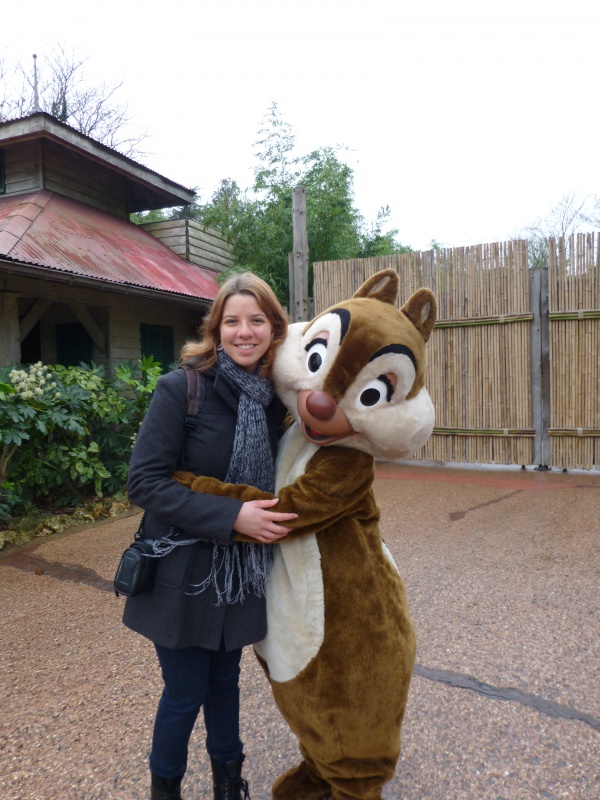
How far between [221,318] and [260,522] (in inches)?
25.6

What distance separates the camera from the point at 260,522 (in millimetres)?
1635

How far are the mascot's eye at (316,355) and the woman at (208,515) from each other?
13 centimetres

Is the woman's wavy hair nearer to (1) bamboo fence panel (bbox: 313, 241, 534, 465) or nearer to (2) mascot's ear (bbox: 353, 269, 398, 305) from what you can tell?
(2) mascot's ear (bbox: 353, 269, 398, 305)

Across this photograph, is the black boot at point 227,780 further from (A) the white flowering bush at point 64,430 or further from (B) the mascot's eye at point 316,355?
(A) the white flowering bush at point 64,430

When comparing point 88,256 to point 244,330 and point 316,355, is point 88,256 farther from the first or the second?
point 316,355

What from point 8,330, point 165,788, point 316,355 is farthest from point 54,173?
point 165,788

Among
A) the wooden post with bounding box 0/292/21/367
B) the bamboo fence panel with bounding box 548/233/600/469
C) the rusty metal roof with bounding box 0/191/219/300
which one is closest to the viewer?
the wooden post with bounding box 0/292/21/367

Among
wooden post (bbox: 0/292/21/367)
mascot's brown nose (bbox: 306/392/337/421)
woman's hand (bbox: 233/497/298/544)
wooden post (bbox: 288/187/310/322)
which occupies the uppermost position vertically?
wooden post (bbox: 288/187/310/322)

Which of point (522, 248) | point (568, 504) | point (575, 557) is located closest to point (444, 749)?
point (575, 557)

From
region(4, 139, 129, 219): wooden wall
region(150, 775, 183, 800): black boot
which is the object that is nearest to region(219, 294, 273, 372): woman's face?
region(150, 775, 183, 800): black boot

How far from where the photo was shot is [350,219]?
10.3m

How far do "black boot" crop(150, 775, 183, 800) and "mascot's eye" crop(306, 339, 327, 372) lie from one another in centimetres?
134

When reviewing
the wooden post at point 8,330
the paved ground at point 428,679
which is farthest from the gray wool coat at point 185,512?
the wooden post at point 8,330

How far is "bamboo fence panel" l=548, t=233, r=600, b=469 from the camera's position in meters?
6.55
